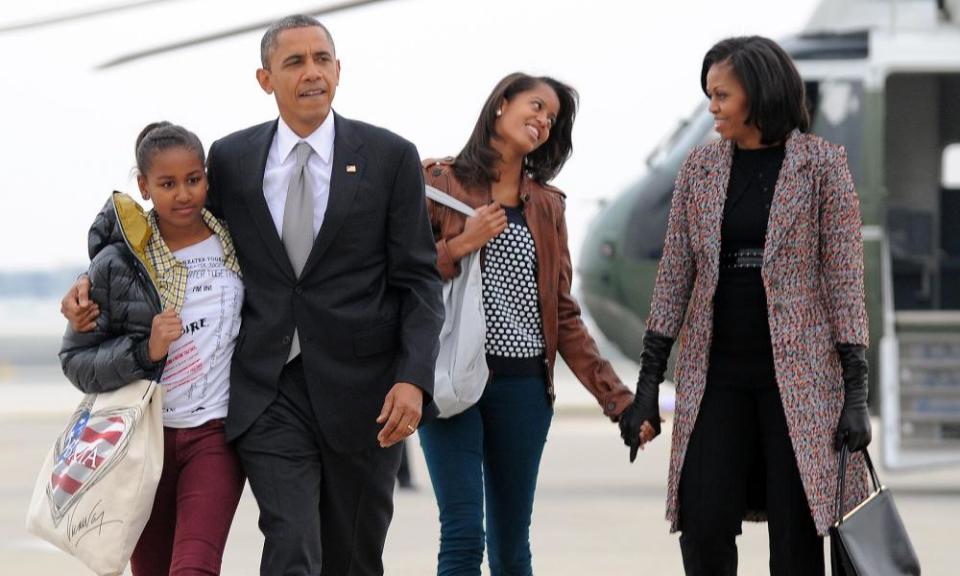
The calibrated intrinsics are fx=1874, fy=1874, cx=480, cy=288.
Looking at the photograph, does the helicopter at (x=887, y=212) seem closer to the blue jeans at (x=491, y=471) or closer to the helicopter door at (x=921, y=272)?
the helicopter door at (x=921, y=272)

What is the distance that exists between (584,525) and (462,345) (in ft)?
12.9

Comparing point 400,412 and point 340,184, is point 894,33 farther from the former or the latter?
point 400,412

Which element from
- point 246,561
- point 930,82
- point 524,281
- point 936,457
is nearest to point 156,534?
point 524,281

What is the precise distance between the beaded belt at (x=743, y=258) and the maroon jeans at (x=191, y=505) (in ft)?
4.13

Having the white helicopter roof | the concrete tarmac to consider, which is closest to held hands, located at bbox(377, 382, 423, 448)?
the concrete tarmac

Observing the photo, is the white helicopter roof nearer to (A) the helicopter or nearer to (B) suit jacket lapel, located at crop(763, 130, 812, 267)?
(A) the helicopter

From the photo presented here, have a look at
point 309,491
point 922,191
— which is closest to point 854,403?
point 309,491

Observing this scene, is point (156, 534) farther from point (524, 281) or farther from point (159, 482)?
point (524, 281)

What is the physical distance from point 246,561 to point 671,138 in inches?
173

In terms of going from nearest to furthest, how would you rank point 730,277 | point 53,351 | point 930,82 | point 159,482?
point 159,482, point 730,277, point 930,82, point 53,351

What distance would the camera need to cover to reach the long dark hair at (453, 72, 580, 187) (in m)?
4.99

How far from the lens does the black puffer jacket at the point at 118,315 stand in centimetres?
412

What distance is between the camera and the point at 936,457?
952 cm

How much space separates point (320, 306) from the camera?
13.9ft
